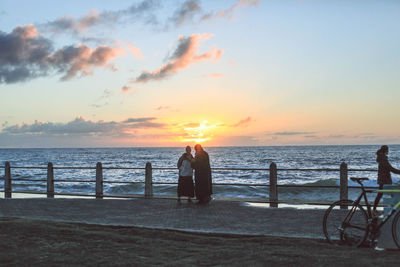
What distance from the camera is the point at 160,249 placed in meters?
Result: 7.68

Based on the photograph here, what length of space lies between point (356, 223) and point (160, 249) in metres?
3.35

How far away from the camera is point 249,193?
27.9m

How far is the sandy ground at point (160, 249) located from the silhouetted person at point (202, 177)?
515cm

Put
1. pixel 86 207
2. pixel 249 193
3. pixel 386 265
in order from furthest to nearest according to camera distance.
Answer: pixel 249 193 → pixel 86 207 → pixel 386 265

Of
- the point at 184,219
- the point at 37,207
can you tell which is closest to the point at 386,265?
the point at 184,219

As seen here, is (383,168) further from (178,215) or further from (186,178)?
(186,178)

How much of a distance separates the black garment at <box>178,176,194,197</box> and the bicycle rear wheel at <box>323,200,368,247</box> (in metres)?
7.25

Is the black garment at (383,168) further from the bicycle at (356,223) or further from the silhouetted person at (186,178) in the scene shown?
the silhouetted person at (186,178)

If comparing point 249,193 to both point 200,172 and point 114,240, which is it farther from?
point 114,240

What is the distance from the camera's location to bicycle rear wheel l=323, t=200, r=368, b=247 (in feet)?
26.0

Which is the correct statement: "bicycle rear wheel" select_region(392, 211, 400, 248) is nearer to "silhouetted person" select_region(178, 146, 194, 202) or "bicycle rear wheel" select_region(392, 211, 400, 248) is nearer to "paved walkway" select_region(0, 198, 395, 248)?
"paved walkway" select_region(0, 198, 395, 248)

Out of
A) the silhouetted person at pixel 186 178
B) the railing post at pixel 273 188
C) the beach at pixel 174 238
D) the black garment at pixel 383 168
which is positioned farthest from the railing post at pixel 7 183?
the black garment at pixel 383 168

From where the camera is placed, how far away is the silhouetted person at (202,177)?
48.1 ft

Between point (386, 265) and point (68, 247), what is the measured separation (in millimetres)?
4917
